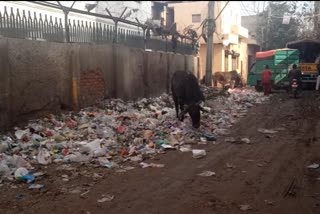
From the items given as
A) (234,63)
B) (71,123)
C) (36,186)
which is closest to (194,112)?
(71,123)

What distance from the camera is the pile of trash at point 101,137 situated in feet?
15.4

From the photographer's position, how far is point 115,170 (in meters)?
4.29

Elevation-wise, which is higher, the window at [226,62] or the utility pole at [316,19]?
the utility pole at [316,19]

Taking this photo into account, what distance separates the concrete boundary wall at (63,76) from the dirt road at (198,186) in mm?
2222

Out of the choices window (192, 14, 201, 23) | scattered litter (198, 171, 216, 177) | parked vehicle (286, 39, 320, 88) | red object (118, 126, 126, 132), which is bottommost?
scattered litter (198, 171, 216, 177)

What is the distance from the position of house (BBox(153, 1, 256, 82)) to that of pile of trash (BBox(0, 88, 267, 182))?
522 inches

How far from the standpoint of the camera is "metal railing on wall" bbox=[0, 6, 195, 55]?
5914mm

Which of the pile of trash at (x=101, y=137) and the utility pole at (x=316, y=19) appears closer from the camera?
Result: the pile of trash at (x=101, y=137)

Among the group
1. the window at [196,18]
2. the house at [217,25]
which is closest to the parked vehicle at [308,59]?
the house at [217,25]

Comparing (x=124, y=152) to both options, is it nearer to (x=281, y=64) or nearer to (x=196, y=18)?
(x=281, y=64)

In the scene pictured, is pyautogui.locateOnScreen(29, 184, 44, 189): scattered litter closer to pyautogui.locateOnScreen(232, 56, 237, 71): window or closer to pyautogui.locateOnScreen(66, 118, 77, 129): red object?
pyautogui.locateOnScreen(66, 118, 77, 129): red object

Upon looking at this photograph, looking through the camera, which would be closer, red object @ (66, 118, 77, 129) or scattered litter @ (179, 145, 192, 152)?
scattered litter @ (179, 145, 192, 152)

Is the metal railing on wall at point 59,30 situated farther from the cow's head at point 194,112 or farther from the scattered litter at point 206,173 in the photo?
the scattered litter at point 206,173

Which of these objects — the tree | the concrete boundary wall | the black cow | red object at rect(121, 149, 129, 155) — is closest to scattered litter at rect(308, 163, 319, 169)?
the black cow
